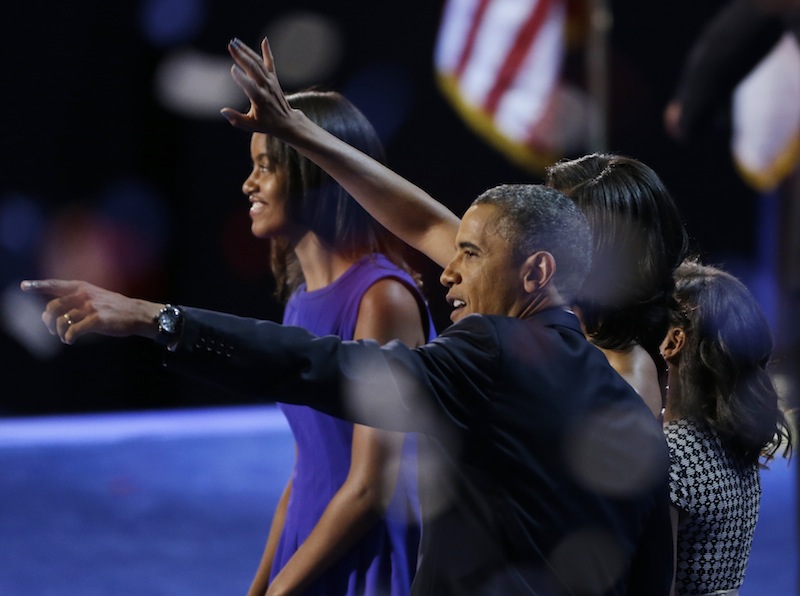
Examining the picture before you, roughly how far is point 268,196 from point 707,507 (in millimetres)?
987

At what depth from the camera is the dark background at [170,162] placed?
7387 mm

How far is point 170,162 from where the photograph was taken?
25.5 feet

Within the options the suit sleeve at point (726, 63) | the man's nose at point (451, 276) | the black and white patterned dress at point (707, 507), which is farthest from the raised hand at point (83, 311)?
the suit sleeve at point (726, 63)

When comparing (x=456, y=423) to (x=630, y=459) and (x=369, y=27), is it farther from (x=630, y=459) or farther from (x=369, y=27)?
(x=369, y=27)

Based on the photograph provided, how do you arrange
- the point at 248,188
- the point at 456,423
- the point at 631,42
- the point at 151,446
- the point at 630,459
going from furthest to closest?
1. the point at 631,42
2. the point at 151,446
3. the point at 248,188
4. the point at 630,459
5. the point at 456,423

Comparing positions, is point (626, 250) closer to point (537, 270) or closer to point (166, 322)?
point (537, 270)

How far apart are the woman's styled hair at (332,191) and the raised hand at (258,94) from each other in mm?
337

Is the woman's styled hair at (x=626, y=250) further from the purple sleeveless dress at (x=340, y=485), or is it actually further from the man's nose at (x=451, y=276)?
the purple sleeveless dress at (x=340, y=485)

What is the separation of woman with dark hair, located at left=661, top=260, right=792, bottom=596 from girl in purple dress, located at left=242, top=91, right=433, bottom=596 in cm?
49

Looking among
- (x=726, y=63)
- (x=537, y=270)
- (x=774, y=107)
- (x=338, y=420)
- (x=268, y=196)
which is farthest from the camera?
(x=774, y=107)

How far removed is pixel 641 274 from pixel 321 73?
6.41m

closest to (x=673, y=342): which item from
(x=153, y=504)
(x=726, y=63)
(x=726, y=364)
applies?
(x=726, y=364)

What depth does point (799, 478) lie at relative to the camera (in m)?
1.85

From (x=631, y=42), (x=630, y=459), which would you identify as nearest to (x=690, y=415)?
(x=630, y=459)
